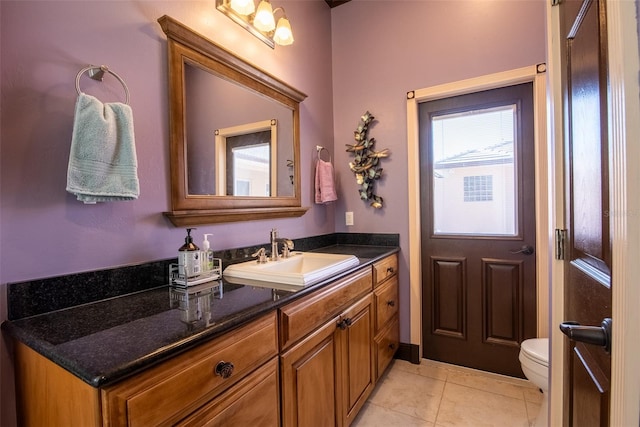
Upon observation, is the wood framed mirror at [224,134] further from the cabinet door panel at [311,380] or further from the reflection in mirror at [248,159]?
the cabinet door panel at [311,380]

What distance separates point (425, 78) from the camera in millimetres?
2225

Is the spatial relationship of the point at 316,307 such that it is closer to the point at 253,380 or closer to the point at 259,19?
the point at 253,380

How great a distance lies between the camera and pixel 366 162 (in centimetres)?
240

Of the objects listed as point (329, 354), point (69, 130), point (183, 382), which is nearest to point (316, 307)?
point (329, 354)

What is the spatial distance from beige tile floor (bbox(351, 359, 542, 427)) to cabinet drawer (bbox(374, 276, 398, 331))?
43cm

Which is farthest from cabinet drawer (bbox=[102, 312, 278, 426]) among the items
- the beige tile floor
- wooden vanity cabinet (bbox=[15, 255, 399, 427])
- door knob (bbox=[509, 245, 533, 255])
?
door knob (bbox=[509, 245, 533, 255])

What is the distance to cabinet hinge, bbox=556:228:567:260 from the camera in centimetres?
91

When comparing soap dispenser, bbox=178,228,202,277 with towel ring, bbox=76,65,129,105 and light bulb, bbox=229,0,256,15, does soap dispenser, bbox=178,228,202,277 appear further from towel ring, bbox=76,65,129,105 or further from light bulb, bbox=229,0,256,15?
light bulb, bbox=229,0,256,15

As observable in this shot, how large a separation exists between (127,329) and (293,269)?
1037 millimetres

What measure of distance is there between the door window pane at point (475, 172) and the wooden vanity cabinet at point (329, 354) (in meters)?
0.91

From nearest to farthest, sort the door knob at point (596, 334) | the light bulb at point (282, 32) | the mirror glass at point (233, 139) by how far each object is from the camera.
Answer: the door knob at point (596, 334) < the mirror glass at point (233, 139) < the light bulb at point (282, 32)

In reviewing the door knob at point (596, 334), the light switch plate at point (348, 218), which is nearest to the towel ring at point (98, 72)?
the door knob at point (596, 334)

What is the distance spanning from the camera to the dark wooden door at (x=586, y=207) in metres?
0.62

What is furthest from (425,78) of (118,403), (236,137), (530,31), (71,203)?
(118,403)
